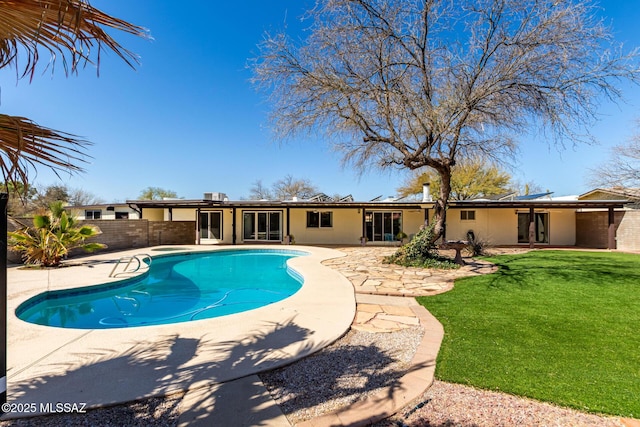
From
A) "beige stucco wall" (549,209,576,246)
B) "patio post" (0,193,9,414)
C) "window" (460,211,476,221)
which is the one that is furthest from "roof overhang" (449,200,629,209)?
"patio post" (0,193,9,414)

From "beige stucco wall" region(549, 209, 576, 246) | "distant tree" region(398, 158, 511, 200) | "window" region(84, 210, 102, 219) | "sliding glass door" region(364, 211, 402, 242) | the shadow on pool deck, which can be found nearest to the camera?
the shadow on pool deck

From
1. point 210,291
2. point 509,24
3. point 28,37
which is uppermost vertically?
point 509,24

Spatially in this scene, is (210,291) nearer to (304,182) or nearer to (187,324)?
(187,324)

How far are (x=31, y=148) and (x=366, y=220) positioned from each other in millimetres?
17266

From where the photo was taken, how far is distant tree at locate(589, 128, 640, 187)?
18594 millimetres

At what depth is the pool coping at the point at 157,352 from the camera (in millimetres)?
2816

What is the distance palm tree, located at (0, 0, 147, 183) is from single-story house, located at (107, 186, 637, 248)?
48.4 ft

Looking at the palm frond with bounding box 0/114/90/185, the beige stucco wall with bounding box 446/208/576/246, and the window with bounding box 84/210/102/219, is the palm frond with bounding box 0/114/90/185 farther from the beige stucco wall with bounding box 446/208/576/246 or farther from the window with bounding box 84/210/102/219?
the window with bounding box 84/210/102/219

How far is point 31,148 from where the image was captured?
6.07ft

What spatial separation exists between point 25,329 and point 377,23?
10.5m

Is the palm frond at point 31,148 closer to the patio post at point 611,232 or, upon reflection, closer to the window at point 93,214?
the patio post at point 611,232

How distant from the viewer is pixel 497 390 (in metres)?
2.84

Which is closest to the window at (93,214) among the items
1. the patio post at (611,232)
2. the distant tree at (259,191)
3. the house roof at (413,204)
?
the house roof at (413,204)

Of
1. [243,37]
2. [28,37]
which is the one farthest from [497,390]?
[243,37]
